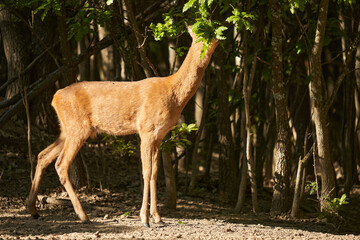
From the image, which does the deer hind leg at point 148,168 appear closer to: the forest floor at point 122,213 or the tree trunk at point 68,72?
the forest floor at point 122,213

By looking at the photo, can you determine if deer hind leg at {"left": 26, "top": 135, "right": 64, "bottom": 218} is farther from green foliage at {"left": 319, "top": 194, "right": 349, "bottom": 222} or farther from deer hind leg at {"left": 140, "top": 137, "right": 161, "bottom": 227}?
green foliage at {"left": 319, "top": 194, "right": 349, "bottom": 222}

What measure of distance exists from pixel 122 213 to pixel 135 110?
210 cm

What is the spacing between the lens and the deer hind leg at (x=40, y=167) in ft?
24.5

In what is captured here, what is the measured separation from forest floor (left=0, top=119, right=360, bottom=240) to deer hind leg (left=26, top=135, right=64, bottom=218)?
221mm

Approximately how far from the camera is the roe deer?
22.9ft

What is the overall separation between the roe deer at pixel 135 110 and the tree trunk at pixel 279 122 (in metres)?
2.14

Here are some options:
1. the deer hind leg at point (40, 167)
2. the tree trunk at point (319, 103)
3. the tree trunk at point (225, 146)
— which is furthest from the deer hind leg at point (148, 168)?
the tree trunk at point (225, 146)

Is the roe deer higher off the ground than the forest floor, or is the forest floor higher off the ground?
the roe deer

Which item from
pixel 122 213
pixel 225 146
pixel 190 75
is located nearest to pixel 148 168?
pixel 190 75

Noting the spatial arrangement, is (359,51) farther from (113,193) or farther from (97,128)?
(97,128)

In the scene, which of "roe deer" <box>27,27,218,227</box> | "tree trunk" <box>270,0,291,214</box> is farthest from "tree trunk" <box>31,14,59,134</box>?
"tree trunk" <box>270,0,291,214</box>

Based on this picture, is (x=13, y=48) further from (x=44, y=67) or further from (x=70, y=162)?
(x=70, y=162)

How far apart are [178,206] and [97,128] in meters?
2.81

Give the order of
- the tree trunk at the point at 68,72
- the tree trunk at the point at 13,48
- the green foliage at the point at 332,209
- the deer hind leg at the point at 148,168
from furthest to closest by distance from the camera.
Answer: the tree trunk at the point at 13,48, the tree trunk at the point at 68,72, the green foliage at the point at 332,209, the deer hind leg at the point at 148,168
